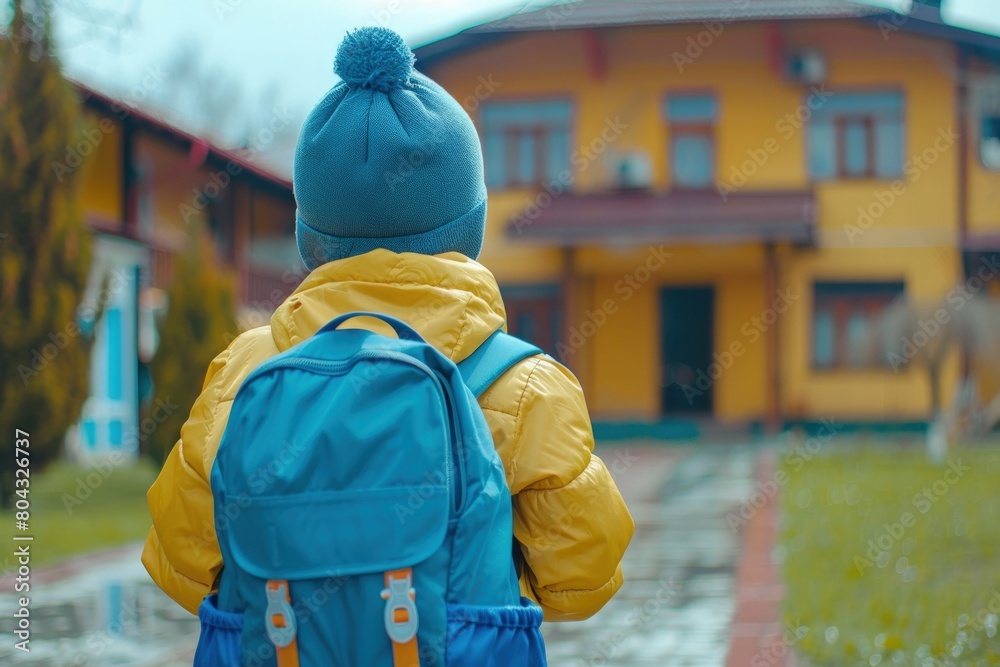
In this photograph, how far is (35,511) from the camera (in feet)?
34.1

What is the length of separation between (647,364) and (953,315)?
20.8 ft

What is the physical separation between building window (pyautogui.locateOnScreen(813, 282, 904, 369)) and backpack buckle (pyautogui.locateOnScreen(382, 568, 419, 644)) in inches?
767

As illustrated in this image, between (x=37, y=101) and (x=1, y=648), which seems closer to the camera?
(x=1, y=648)

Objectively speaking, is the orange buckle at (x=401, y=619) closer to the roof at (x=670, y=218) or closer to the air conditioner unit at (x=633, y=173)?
the roof at (x=670, y=218)

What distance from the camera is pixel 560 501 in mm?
1840

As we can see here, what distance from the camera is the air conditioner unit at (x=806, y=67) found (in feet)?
65.6

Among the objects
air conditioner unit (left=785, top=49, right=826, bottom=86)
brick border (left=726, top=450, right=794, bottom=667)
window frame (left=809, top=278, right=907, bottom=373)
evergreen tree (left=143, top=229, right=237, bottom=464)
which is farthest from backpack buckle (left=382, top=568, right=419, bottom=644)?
air conditioner unit (left=785, top=49, right=826, bottom=86)

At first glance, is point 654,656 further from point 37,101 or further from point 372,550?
point 37,101

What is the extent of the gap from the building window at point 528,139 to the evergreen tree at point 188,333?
8.96 meters

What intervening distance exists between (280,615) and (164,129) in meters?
16.5

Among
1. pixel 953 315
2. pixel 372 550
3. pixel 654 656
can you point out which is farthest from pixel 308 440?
pixel 953 315

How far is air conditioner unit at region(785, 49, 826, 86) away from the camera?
65.6 ft

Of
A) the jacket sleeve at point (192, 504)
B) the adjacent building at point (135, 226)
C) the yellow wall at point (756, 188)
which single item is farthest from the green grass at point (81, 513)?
the yellow wall at point (756, 188)

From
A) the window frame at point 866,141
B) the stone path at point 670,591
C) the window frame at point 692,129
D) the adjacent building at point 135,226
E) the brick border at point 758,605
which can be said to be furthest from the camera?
the window frame at point 692,129
